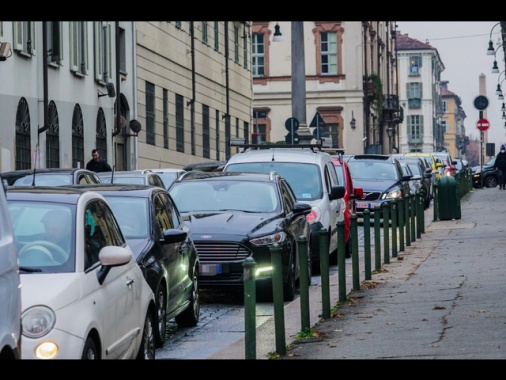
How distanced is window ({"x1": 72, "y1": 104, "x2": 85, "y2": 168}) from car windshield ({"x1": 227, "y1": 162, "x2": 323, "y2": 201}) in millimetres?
16990

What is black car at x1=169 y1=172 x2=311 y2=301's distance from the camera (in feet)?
53.0

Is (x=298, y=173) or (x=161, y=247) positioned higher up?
(x=298, y=173)

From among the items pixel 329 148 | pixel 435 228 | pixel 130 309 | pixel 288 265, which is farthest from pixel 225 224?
pixel 329 148

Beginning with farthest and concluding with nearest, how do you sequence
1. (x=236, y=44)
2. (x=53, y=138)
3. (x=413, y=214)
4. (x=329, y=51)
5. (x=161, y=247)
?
1. (x=329, y=51)
2. (x=236, y=44)
3. (x=53, y=138)
4. (x=413, y=214)
5. (x=161, y=247)

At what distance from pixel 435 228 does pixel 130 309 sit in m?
20.5

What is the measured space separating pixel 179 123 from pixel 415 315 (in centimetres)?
3821

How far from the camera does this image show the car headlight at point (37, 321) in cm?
835

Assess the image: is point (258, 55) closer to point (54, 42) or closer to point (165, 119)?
point (165, 119)

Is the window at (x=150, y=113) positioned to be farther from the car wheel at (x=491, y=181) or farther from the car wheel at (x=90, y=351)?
the car wheel at (x=90, y=351)

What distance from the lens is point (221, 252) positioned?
16.2 metres

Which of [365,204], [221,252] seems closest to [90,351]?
[221,252]

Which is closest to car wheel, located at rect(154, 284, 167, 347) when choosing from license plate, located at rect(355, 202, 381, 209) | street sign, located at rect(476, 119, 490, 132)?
license plate, located at rect(355, 202, 381, 209)
